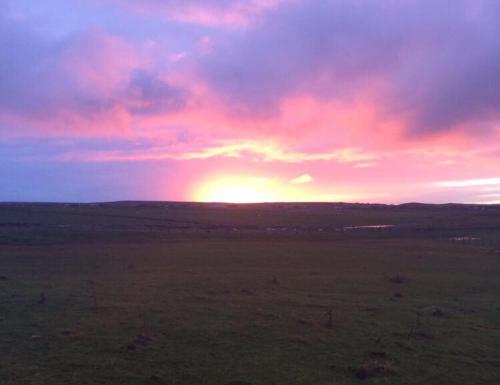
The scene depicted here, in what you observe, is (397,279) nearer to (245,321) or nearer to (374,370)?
(245,321)

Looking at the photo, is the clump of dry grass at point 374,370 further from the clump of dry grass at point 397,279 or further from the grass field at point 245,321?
the clump of dry grass at point 397,279

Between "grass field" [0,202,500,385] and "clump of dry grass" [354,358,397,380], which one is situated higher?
"grass field" [0,202,500,385]

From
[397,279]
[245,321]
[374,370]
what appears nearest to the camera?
[374,370]

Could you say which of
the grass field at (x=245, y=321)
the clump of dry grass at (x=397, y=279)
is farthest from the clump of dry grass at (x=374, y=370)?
the clump of dry grass at (x=397, y=279)

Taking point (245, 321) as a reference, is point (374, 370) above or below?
below

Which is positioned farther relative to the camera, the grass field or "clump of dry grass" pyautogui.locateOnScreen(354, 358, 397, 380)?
the grass field

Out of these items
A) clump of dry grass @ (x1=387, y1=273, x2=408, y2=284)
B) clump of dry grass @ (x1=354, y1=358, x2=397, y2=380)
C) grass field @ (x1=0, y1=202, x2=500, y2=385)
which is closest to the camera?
clump of dry grass @ (x1=354, y1=358, x2=397, y2=380)

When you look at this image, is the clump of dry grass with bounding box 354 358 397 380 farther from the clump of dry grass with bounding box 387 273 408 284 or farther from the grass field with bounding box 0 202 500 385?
the clump of dry grass with bounding box 387 273 408 284

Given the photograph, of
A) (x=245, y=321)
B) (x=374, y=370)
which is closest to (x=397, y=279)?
(x=245, y=321)

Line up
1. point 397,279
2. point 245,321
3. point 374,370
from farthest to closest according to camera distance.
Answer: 1. point 397,279
2. point 245,321
3. point 374,370

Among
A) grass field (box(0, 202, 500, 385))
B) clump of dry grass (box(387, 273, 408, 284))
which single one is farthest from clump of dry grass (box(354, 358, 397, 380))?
clump of dry grass (box(387, 273, 408, 284))

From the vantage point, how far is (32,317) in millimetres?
16938

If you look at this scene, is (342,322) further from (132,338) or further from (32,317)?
(32,317)

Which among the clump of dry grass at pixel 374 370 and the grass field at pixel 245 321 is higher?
the grass field at pixel 245 321
